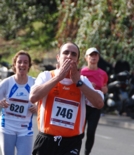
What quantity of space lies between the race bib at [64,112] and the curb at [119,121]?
34.3ft

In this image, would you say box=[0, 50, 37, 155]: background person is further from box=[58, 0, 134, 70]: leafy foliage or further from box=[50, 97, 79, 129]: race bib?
box=[58, 0, 134, 70]: leafy foliage

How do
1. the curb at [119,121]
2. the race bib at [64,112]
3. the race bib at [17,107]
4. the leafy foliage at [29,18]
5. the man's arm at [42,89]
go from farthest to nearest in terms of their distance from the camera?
the leafy foliage at [29,18] < the curb at [119,121] < the race bib at [17,107] < the race bib at [64,112] < the man's arm at [42,89]

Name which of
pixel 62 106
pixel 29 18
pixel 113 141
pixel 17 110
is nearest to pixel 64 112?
pixel 62 106

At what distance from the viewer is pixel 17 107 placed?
267 inches

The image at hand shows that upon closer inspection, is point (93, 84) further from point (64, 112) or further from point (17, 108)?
point (64, 112)

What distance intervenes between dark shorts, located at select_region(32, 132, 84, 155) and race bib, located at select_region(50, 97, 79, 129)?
0.44ft

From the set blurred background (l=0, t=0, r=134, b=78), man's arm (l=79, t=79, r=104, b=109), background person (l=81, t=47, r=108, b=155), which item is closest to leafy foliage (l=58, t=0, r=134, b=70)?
blurred background (l=0, t=0, r=134, b=78)

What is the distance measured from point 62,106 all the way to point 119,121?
11.1m

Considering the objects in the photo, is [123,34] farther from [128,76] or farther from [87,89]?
[87,89]

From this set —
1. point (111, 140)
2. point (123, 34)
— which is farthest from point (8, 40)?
point (111, 140)

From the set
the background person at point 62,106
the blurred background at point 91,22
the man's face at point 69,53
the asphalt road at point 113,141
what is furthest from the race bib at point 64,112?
the blurred background at point 91,22

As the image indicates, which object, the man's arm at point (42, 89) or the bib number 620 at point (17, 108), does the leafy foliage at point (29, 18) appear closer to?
the bib number 620 at point (17, 108)

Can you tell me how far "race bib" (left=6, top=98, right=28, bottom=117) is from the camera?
22.3ft

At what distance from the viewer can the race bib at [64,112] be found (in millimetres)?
5367
